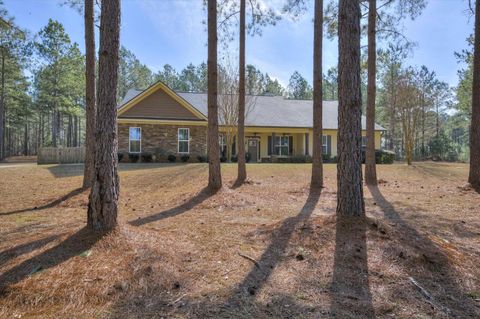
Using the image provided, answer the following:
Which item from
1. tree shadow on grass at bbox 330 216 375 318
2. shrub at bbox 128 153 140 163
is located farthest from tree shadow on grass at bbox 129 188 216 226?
shrub at bbox 128 153 140 163

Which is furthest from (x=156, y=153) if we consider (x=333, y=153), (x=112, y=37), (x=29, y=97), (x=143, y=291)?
(x=29, y=97)

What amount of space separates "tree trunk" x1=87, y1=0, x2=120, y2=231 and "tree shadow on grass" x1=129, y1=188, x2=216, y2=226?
160 centimetres

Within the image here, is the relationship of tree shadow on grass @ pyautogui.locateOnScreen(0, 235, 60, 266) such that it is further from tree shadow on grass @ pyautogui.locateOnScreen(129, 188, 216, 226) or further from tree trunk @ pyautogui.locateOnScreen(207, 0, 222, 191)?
tree trunk @ pyautogui.locateOnScreen(207, 0, 222, 191)

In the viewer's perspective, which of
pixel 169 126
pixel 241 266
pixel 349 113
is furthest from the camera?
pixel 169 126

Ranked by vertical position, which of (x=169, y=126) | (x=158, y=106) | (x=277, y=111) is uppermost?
(x=277, y=111)

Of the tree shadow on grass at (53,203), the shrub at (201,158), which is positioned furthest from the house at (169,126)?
the tree shadow on grass at (53,203)

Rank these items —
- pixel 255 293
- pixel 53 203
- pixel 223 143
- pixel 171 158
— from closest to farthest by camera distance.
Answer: pixel 255 293, pixel 53 203, pixel 171 158, pixel 223 143

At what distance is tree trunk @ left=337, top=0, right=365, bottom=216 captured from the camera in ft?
15.5

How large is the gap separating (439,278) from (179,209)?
5050mm

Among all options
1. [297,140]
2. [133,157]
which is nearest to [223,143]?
[297,140]

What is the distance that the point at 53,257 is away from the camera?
143 inches

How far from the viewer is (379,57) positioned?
1332cm

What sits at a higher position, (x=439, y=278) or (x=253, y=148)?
(x=253, y=148)

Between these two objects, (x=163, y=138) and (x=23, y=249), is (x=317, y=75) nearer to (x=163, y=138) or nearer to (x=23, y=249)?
(x=23, y=249)
